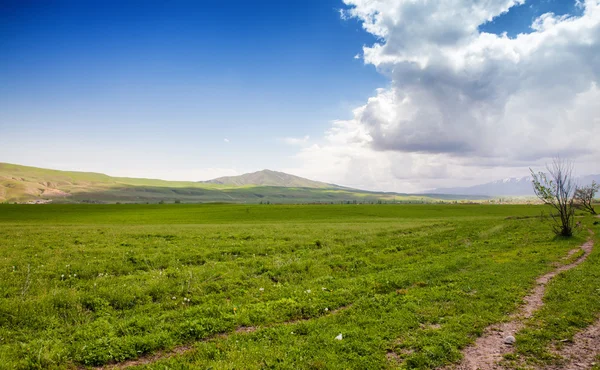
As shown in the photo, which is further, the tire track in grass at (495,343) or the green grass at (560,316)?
the green grass at (560,316)

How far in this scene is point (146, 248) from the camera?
2595cm

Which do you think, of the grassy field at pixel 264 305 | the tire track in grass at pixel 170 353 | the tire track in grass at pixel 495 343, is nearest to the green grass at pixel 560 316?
the grassy field at pixel 264 305

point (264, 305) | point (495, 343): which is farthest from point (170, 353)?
point (495, 343)

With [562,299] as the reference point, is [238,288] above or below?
below

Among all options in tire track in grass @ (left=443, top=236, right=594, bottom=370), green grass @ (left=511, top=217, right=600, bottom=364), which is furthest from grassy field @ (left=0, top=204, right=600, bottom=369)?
tire track in grass @ (left=443, top=236, right=594, bottom=370)

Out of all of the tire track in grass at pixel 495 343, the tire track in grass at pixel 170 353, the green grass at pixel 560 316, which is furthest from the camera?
the green grass at pixel 560 316

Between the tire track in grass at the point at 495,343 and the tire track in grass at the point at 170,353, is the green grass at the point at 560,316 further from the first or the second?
the tire track in grass at the point at 170,353

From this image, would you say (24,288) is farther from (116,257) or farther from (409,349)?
(409,349)

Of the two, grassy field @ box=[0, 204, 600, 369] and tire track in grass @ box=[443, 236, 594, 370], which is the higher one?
tire track in grass @ box=[443, 236, 594, 370]

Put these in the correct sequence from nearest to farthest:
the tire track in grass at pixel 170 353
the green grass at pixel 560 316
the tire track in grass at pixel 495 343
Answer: the tire track in grass at pixel 495 343 < the tire track in grass at pixel 170 353 < the green grass at pixel 560 316

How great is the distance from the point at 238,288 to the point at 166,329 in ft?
16.8

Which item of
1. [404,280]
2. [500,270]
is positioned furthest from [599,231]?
[404,280]

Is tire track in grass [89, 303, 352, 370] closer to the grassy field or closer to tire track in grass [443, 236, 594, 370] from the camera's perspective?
the grassy field

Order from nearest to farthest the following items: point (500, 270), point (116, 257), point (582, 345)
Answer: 1. point (582, 345)
2. point (500, 270)
3. point (116, 257)
